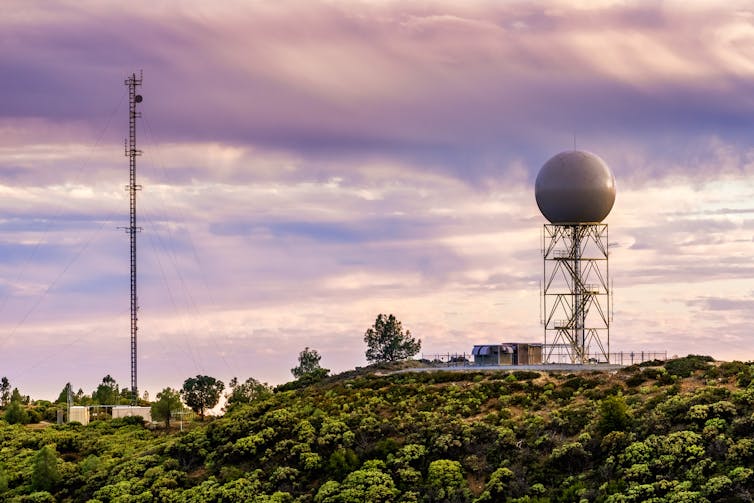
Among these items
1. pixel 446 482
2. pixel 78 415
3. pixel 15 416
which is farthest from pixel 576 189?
pixel 15 416

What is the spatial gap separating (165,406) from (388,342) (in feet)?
73.8

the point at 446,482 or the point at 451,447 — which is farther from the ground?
the point at 451,447

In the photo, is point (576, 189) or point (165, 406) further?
point (165, 406)

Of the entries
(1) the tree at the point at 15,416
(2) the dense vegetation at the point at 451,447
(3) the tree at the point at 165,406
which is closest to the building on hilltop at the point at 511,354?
(2) the dense vegetation at the point at 451,447

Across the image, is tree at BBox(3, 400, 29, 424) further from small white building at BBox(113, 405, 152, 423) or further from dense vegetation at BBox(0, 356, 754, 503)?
dense vegetation at BBox(0, 356, 754, 503)

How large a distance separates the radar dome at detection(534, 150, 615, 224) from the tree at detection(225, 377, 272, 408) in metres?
27.0

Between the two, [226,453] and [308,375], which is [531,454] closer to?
[226,453]

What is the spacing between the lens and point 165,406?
295 feet

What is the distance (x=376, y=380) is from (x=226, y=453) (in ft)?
55.4

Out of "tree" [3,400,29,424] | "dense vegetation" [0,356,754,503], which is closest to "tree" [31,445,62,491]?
"dense vegetation" [0,356,754,503]

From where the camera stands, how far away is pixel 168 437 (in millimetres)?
81062

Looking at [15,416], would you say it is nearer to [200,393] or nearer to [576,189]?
[200,393]

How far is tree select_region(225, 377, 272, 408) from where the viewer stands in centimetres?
9357

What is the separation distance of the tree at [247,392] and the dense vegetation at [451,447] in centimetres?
957
